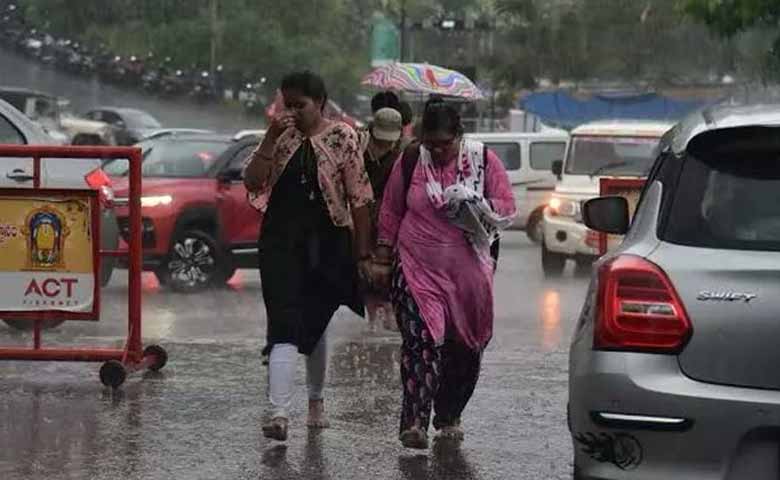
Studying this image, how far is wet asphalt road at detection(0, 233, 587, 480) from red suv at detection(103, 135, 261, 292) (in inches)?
133

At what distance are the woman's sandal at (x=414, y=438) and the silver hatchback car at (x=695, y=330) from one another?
210 centimetres

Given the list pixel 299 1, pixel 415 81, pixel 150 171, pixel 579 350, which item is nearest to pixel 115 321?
pixel 150 171

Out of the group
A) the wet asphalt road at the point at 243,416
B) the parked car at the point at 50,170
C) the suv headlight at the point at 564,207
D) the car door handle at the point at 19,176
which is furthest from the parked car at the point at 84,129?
the wet asphalt road at the point at 243,416

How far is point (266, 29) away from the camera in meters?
45.6

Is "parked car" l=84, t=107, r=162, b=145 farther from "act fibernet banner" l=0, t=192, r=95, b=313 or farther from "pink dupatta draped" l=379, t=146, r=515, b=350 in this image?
"pink dupatta draped" l=379, t=146, r=515, b=350

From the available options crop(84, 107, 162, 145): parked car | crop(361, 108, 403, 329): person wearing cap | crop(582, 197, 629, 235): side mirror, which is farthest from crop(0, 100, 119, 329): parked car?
crop(84, 107, 162, 145): parked car

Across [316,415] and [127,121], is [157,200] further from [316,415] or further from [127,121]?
[127,121]

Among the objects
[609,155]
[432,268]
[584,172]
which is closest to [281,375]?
[432,268]

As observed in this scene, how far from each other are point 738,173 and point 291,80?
301 cm

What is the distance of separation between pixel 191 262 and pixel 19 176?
471 centimetres

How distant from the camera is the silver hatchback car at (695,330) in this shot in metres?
5.22

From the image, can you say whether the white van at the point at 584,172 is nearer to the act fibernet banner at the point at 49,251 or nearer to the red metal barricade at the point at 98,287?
the red metal barricade at the point at 98,287

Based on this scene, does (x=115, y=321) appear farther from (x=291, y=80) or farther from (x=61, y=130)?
(x=61, y=130)

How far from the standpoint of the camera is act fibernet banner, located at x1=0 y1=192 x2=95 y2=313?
963 centimetres
